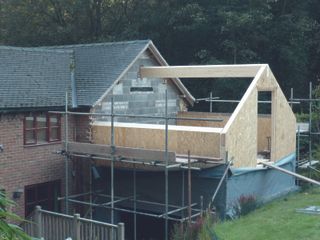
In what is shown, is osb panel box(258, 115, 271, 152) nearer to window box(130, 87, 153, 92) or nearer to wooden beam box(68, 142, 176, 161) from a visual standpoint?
window box(130, 87, 153, 92)

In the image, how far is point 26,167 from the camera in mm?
16344

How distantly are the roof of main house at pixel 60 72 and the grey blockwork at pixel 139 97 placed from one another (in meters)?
0.39

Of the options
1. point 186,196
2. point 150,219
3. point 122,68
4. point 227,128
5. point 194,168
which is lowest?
point 150,219

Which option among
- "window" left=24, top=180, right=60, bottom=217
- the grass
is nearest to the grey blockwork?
"window" left=24, top=180, right=60, bottom=217

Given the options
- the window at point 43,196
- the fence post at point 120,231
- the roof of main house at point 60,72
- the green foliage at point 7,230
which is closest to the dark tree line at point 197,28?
the roof of main house at point 60,72

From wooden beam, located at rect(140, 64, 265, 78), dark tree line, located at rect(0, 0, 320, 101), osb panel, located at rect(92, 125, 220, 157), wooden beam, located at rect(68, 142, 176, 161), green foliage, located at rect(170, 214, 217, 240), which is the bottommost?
green foliage, located at rect(170, 214, 217, 240)

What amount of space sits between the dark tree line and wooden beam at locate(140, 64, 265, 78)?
426 inches

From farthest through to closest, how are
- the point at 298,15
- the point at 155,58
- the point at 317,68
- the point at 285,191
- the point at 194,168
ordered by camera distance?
1. the point at 317,68
2. the point at 298,15
3. the point at 155,58
4. the point at 285,191
5. the point at 194,168

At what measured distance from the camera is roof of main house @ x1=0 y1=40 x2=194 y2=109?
1681 cm

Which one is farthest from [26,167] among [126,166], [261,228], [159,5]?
[159,5]

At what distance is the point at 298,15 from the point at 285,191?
16.3 metres

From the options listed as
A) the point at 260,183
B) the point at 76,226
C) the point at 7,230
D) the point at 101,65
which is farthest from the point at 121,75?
the point at 7,230

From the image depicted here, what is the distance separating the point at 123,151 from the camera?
1507 cm

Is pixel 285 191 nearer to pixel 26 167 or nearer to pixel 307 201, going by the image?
pixel 307 201
